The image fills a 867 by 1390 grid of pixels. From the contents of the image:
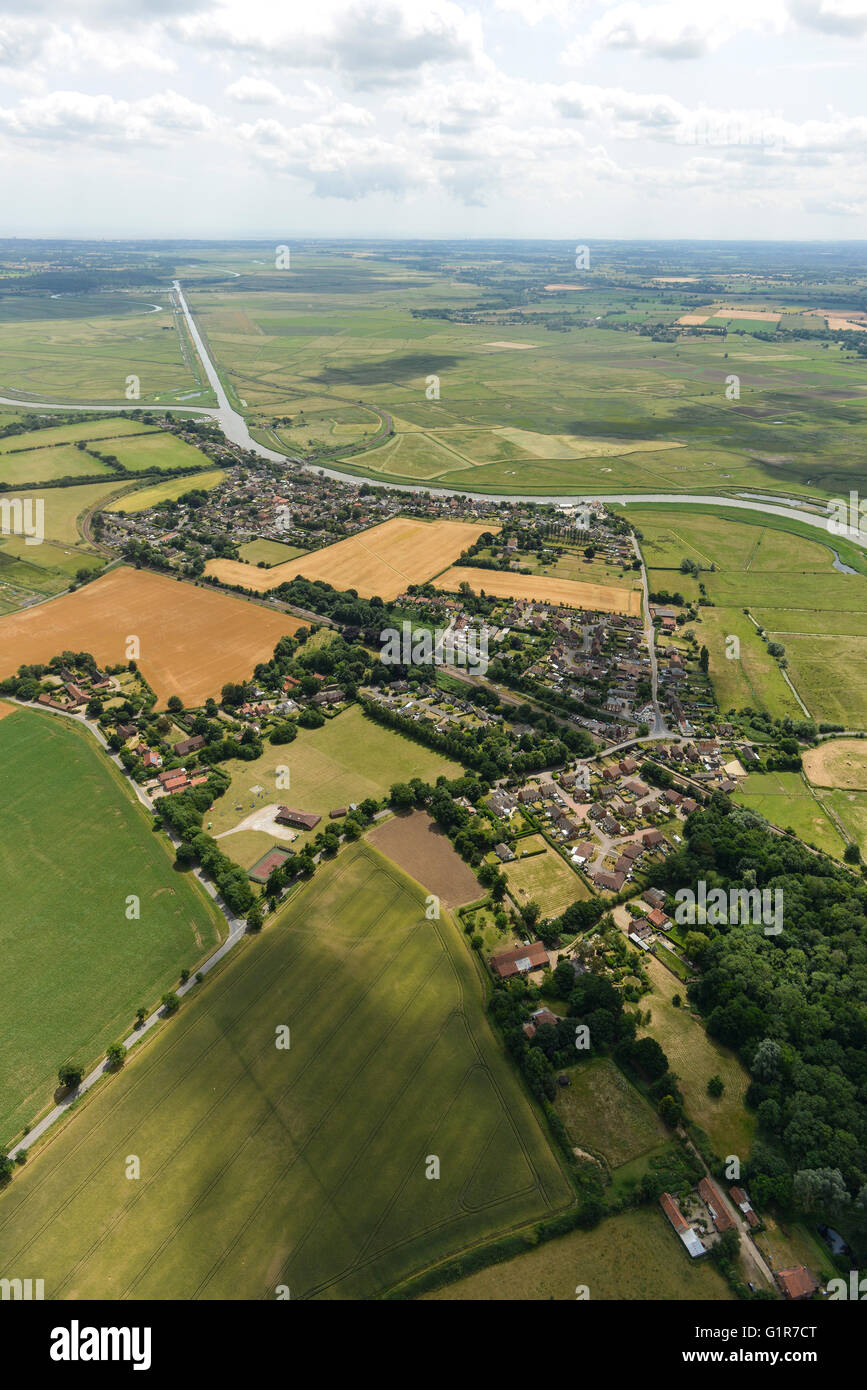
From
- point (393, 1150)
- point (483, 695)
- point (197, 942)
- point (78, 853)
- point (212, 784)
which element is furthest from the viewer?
point (483, 695)

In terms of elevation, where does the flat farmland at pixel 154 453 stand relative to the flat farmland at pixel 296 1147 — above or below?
above

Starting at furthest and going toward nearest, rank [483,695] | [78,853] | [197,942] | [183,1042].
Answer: [483,695]
[78,853]
[197,942]
[183,1042]

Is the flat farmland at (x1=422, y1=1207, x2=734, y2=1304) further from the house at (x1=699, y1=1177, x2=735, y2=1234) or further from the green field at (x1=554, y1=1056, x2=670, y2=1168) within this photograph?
the green field at (x1=554, y1=1056, x2=670, y2=1168)

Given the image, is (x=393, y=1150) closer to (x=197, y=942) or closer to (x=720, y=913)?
(x=197, y=942)

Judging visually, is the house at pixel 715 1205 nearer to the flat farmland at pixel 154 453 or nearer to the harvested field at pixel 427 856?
the harvested field at pixel 427 856

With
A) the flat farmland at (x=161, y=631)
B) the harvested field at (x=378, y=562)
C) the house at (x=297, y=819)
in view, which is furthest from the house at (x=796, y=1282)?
the harvested field at (x=378, y=562)

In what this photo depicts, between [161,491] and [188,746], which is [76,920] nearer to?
[188,746]

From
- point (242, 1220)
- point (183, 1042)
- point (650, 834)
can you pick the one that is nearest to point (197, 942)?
point (183, 1042)
